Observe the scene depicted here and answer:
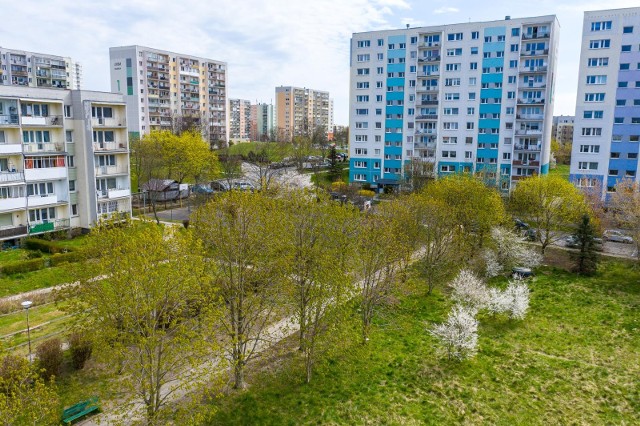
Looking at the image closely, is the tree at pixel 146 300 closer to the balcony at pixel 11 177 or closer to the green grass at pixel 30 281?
Result: the green grass at pixel 30 281

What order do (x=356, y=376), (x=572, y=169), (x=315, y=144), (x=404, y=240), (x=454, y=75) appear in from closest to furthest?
(x=356, y=376)
(x=404, y=240)
(x=572, y=169)
(x=454, y=75)
(x=315, y=144)

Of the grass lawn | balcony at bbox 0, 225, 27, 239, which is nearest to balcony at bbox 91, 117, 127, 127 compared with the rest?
balcony at bbox 0, 225, 27, 239

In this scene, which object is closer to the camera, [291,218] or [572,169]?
[291,218]

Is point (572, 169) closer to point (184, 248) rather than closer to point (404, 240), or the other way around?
point (404, 240)

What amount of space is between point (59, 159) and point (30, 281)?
14.1m

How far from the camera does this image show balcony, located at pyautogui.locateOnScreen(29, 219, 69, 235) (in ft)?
127

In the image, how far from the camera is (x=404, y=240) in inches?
1189

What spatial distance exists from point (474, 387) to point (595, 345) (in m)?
9.01

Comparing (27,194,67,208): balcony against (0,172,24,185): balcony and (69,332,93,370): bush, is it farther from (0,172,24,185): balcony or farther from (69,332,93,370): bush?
(69,332,93,370): bush

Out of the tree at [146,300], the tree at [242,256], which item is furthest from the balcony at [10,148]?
the tree at [146,300]

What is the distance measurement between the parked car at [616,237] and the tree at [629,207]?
1607 mm

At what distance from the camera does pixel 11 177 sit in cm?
3666

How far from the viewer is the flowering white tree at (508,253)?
37.1 metres

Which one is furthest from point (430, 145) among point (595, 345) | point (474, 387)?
point (474, 387)
